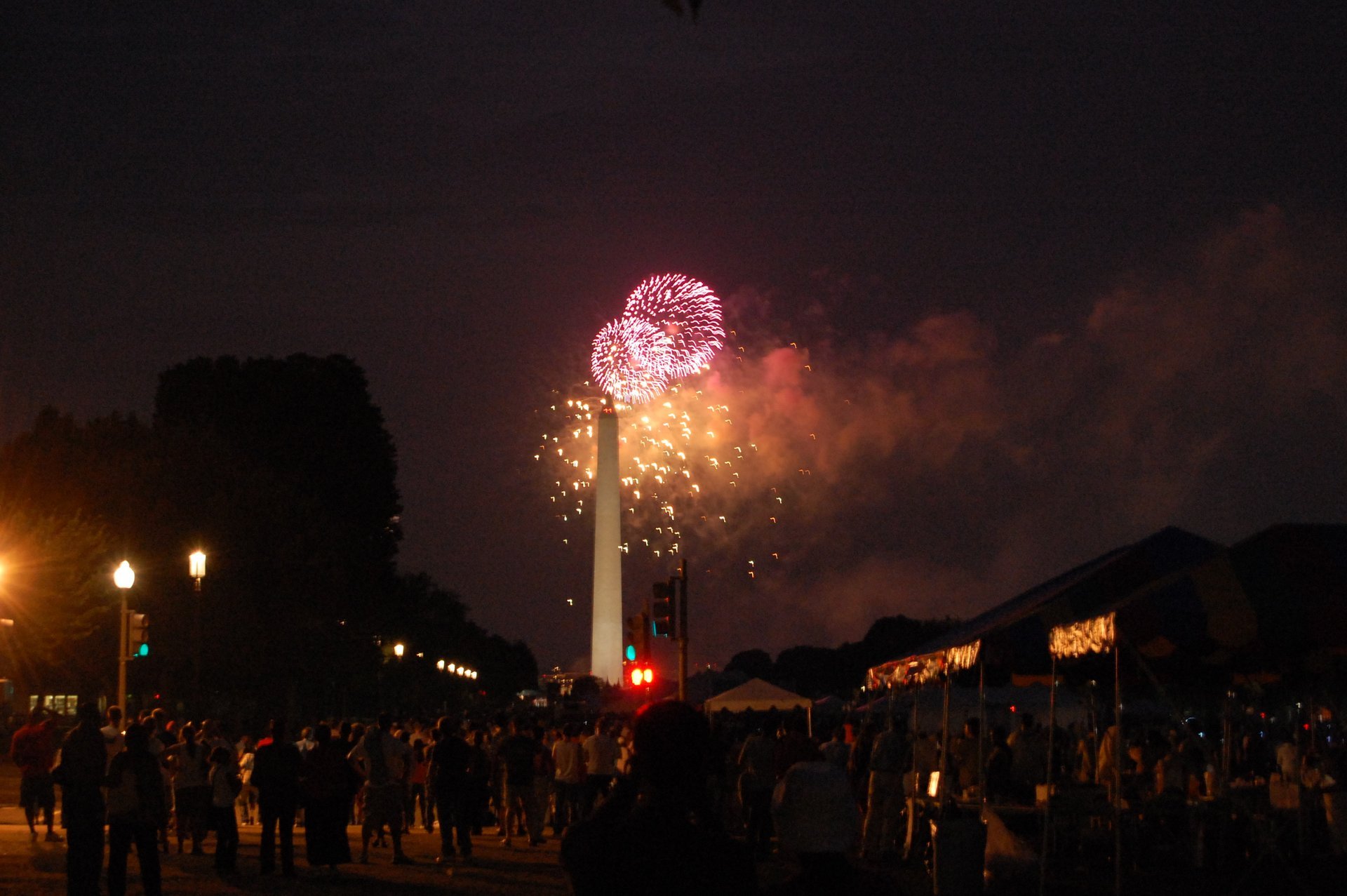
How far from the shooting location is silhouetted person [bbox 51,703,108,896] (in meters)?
12.9

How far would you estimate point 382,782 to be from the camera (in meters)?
Result: 18.0

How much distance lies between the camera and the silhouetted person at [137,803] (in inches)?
509

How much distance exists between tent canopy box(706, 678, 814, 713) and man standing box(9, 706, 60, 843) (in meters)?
22.3

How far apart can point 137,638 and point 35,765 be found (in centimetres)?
544

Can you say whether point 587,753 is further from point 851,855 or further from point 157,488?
point 157,488

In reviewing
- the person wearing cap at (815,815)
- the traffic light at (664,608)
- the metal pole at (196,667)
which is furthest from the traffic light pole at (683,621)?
the metal pole at (196,667)

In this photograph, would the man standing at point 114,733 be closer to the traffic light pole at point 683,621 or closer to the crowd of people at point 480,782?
the crowd of people at point 480,782

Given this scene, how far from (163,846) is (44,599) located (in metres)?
24.5

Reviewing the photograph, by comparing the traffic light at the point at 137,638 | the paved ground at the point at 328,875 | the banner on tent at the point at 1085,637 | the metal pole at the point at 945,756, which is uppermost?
the traffic light at the point at 137,638

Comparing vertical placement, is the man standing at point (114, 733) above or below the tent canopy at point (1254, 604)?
below

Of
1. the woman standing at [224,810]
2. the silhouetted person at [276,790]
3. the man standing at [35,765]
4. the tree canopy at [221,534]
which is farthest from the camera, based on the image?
the tree canopy at [221,534]


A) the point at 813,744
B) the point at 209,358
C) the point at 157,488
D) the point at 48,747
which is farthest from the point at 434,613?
the point at 813,744

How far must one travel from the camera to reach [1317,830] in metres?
19.6

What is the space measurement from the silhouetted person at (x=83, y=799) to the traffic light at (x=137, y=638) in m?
12.8
